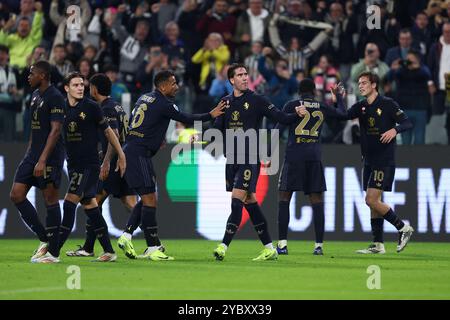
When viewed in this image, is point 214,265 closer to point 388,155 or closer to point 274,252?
point 274,252

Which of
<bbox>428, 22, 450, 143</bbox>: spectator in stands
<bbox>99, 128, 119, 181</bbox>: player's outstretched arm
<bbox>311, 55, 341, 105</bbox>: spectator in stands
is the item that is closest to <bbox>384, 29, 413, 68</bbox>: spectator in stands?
<bbox>428, 22, 450, 143</bbox>: spectator in stands

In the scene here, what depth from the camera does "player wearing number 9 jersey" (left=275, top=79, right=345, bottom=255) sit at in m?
15.9

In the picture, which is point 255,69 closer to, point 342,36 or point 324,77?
point 324,77

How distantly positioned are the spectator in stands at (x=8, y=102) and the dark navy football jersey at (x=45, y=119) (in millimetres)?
4836

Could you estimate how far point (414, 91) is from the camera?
62.0ft

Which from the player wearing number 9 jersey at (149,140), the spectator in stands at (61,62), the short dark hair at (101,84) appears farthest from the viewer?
the spectator in stands at (61,62)

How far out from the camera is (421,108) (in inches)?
741

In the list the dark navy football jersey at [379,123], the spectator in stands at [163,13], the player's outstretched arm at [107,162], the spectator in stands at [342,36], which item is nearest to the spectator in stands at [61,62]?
the spectator in stands at [163,13]

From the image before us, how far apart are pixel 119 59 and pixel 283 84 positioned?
378 cm

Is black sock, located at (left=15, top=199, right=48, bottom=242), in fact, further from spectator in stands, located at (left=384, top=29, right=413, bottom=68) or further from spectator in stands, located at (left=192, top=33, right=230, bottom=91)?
spectator in stands, located at (left=384, top=29, right=413, bottom=68)

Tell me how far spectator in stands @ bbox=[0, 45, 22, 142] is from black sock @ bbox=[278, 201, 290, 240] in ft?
17.7

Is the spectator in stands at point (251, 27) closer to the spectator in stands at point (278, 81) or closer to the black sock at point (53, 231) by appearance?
the spectator in stands at point (278, 81)

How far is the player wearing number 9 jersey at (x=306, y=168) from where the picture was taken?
52.1ft

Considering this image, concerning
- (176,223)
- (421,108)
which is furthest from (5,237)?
(421,108)
